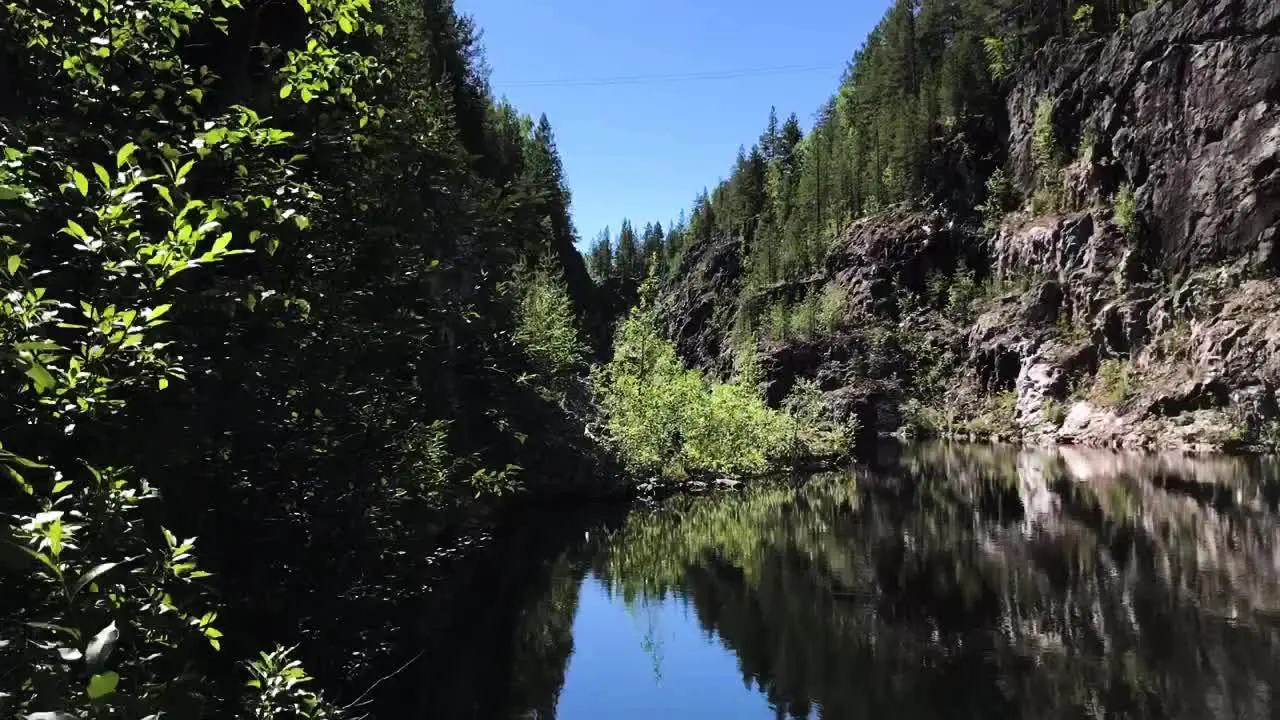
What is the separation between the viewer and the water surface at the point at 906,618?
1328 cm

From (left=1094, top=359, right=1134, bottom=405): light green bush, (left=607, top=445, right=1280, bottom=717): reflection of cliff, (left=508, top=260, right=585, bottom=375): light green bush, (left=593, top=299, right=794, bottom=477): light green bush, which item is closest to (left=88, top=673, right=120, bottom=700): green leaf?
(left=607, top=445, right=1280, bottom=717): reflection of cliff

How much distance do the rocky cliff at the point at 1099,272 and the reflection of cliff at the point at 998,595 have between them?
63.9 ft

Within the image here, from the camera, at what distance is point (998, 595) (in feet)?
61.4

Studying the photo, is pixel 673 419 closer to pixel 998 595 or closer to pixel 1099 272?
pixel 998 595

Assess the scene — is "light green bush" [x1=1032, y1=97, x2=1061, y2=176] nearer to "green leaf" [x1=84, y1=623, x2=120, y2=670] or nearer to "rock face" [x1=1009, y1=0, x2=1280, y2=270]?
"rock face" [x1=1009, y1=0, x2=1280, y2=270]

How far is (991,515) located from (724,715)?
19.8m

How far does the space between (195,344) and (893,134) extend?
103351 millimetres

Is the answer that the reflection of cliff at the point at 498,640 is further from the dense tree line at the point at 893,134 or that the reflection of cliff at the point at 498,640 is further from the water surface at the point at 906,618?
the dense tree line at the point at 893,134

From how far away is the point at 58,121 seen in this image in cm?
479

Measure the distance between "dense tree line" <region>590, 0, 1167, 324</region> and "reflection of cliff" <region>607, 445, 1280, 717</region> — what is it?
6106 cm

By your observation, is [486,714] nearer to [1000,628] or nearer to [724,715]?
[724,715]

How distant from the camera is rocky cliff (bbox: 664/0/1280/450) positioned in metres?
51.9

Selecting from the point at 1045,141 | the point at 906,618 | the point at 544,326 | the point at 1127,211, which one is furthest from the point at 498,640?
the point at 1045,141

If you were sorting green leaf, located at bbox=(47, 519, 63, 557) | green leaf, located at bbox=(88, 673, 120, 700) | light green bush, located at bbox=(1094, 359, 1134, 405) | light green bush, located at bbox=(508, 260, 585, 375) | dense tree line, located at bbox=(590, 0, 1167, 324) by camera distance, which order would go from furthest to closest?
1. dense tree line, located at bbox=(590, 0, 1167, 324)
2. light green bush, located at bbox=(1094, 359, 1134, 405)
3. light green bush, located at bbox=(508, 260, 585, 375)
4. green leaf, located at bbox=(47, 519, 63, 557)
5. green leaf, located at bbox=(88, 673, 120, 700)
